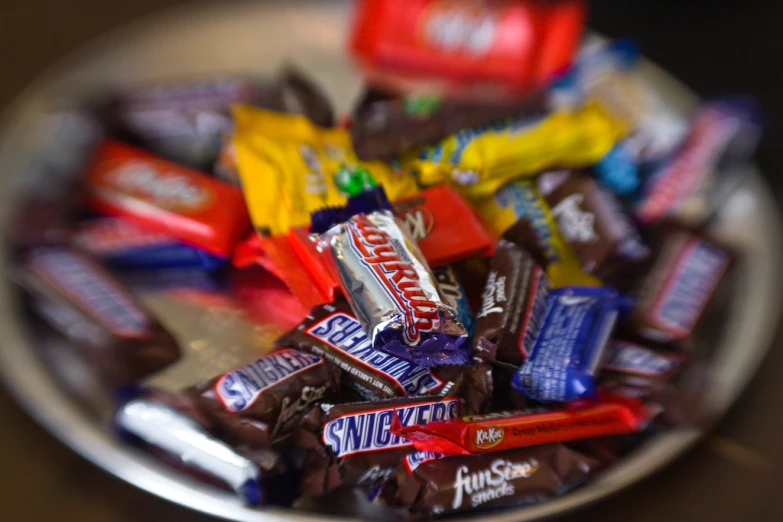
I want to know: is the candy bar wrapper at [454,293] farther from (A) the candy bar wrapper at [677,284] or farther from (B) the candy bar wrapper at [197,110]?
(B) the candy bar wrapper at [197,110]

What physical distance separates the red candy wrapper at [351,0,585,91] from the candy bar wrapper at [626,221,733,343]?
0.44 m

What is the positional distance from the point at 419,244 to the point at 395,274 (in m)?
0.11

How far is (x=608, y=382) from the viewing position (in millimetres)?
941

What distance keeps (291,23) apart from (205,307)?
702 mm

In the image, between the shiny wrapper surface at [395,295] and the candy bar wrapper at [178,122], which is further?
the candy bar wrapper at [178,122]

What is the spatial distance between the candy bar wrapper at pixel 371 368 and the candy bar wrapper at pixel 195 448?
0.14m

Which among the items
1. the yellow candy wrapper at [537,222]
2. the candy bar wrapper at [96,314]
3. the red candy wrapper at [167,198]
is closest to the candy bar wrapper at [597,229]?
the yellow candy wrapper at [537,222]

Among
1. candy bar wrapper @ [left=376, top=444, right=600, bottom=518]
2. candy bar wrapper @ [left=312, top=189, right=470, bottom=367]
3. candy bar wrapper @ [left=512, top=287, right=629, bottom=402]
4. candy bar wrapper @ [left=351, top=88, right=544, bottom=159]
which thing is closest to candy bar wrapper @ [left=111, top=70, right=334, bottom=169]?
candy bar wrapper @ [left=351, top=88, right=544, bottom=159]

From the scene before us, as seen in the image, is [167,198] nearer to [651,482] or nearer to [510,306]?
[510,306]

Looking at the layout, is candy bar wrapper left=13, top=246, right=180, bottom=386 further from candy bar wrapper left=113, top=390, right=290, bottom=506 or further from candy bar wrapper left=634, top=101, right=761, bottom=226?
candy bar wrapper left=634, top=101, right=761, bottom=226

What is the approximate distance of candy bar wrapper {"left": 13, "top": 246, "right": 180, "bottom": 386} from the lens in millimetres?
946

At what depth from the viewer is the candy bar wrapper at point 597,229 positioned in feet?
3.28

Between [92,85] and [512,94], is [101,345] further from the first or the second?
[512,94]

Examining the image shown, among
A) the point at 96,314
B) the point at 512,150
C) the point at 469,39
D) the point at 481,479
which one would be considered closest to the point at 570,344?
the point at 481,479
